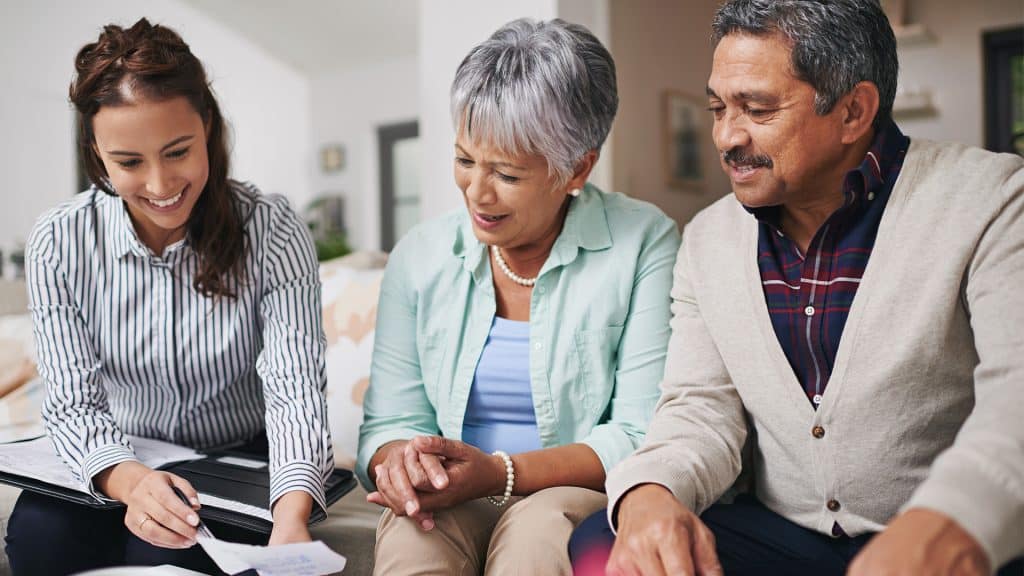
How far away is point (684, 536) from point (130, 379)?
3.67 ft

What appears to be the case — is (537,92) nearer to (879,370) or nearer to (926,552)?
(879,370)

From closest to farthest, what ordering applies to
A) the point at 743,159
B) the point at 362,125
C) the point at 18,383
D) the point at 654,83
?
the point at 743,159 → the point at 18,383 → the point at 654,83 → the point at 362,125

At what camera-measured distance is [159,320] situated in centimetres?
164

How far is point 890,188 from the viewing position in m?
1.24

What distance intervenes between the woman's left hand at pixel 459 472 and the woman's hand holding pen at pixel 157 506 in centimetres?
36

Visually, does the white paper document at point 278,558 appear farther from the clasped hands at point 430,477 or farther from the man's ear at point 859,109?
the man's ear at point 859,109

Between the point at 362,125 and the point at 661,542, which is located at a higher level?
the point at 362,125

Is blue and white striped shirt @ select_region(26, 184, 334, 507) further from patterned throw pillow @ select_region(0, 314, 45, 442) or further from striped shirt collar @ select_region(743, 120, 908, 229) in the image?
striped shirt collar @ select_region(743, 120, 908, 229)

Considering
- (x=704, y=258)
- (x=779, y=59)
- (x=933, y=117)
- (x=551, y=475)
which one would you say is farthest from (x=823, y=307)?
(x=933, y=117)

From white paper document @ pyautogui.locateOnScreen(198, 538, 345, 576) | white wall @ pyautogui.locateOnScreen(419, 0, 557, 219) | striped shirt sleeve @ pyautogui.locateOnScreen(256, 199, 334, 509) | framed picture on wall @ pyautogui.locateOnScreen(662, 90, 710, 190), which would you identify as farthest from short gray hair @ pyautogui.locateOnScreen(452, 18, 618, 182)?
framed picture on wall @ pyautogui.locateOnScreen(662, 90, 710, 190)

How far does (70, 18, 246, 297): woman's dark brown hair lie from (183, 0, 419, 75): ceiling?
5.75 metres

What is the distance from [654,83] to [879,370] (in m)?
3.55

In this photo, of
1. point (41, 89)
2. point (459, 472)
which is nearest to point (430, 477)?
point (459, 472)

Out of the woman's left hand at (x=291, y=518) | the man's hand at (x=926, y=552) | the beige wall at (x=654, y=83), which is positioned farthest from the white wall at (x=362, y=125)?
the man's hand at (x=926, y=552)
